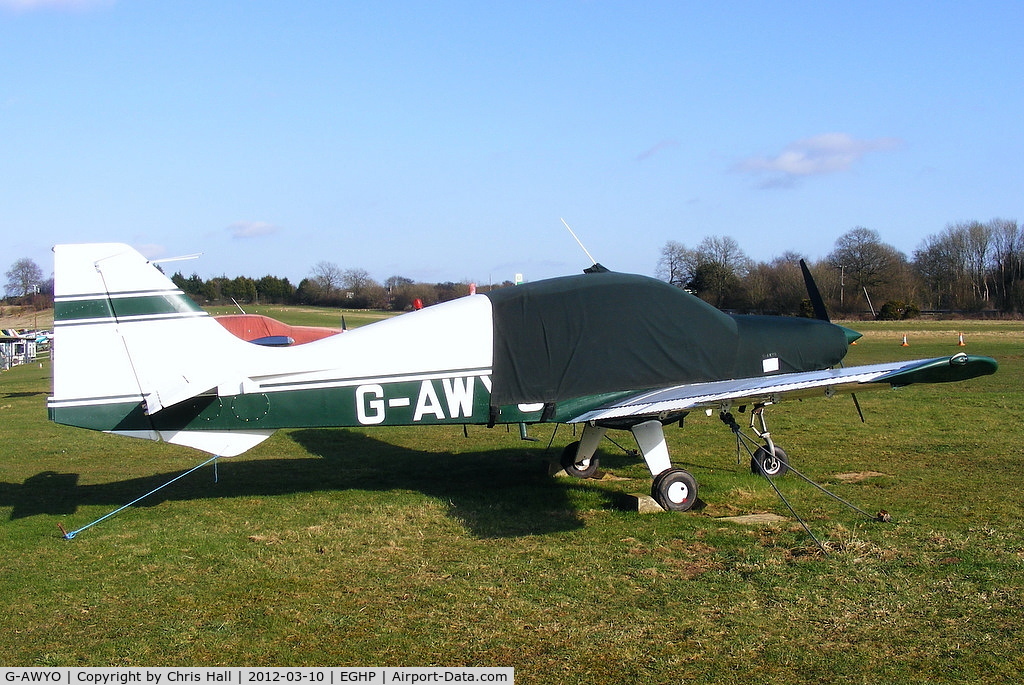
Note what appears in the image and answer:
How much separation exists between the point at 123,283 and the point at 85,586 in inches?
115

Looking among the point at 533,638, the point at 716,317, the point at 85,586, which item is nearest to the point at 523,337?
the point at 716,317

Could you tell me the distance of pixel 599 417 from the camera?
7.31m

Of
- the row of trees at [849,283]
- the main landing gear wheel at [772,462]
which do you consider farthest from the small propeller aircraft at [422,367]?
the row of trees at [849,283]

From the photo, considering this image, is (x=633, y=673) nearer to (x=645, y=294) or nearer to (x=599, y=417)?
(x=599, y=417)

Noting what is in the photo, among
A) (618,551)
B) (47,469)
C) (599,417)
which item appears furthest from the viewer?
(47,469)

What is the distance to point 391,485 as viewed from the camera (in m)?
9.69

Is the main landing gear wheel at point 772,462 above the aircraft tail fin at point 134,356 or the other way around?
the other way around

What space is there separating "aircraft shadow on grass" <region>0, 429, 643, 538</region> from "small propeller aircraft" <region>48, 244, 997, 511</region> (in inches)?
38.8

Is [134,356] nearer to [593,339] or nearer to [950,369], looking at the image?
[593,339]

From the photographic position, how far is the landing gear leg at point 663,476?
7.85 metres

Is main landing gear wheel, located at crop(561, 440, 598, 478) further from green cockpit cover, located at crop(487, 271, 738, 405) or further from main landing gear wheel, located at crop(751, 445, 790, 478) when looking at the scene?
main landing gear wheel, located at crop(751, 445, 790, 478)

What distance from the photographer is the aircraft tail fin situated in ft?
24.5

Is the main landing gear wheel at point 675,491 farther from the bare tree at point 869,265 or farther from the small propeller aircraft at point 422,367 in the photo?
the bare tree at point 869,265

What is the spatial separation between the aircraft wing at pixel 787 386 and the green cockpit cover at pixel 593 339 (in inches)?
12.1
